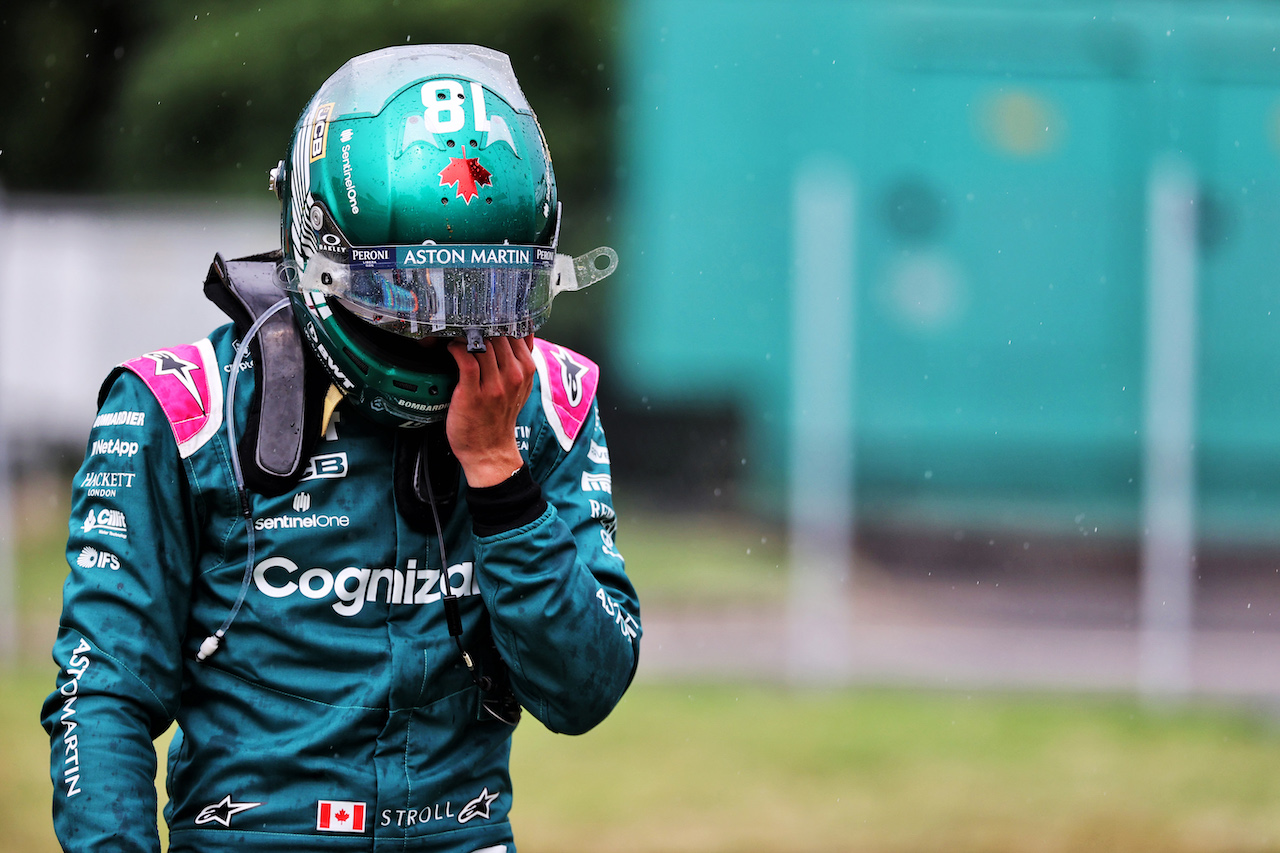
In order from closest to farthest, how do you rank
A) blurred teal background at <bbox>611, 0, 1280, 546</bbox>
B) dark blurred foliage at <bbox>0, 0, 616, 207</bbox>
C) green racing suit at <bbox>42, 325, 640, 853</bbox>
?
green racing suit at <bbox>42, 325, 640, 853</bbox> → blurred teal background at <bbox>611, 0, 1280, 546</bbox> → dark blurred foliage at <bbox>0, 0, 616, 207</bbox>

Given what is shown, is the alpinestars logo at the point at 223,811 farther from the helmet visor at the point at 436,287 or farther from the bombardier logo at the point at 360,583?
the helmet visor at the point at 436,287

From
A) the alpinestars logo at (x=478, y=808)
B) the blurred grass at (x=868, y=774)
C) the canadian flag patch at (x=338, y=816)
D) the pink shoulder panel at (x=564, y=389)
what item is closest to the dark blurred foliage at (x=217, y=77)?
the blurred grass at (x=868, y=774)

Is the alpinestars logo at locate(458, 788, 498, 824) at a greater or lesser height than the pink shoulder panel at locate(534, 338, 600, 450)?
lesser

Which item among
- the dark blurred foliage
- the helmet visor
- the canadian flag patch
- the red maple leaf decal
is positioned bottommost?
the canadian flag patch

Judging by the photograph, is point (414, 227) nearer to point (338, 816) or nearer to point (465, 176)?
point (465, 176)

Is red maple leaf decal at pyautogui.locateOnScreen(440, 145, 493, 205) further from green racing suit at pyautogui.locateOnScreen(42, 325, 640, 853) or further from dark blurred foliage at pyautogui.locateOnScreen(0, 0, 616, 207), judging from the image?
dark blurred foliage at pyautogui.locateOnScreen(0, 0, 616, 207)

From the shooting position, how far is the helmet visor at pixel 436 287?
2205 millimetres

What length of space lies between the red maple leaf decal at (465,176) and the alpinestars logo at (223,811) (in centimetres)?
86

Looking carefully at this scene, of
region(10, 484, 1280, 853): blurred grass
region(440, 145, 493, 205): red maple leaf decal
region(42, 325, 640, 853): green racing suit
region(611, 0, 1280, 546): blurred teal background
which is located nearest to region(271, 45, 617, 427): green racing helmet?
region(440, 145, 493, 205): red maple leaf decal

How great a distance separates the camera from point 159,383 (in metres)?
2.23

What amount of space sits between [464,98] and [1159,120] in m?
9.85

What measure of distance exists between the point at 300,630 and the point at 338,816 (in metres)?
0.25

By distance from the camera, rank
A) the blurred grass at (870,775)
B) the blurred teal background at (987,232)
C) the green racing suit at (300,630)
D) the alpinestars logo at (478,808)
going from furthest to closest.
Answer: the blurred teal background at (987,232)
the blurred grass at (870,775)
the alpinestars logo at (478,808)
the green racing suit at (300,630)

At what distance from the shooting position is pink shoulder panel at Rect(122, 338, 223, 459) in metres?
2.21
